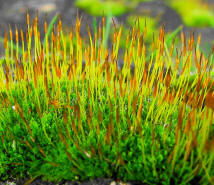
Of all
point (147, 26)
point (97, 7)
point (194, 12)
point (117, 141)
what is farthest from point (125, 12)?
point (117, 141)

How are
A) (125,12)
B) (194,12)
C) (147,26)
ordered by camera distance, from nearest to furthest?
1. (147,26)
2. (194,12)
3. (125,12)

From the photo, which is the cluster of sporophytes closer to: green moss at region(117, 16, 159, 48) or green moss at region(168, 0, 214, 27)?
green moss at region(117, 16, 159, 48)

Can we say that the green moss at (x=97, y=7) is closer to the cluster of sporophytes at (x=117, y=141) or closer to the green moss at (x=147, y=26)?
the green moss at (x=147, y=26)

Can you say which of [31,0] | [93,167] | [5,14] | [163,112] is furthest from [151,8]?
[93,167]

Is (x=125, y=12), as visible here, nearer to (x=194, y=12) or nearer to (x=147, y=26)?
(x=147, y=26)

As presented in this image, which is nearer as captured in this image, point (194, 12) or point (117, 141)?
point (117, 141)

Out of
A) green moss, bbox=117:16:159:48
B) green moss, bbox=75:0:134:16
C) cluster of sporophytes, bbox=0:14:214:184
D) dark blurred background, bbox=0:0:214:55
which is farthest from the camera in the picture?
green moss, bbox=75:0:134:16

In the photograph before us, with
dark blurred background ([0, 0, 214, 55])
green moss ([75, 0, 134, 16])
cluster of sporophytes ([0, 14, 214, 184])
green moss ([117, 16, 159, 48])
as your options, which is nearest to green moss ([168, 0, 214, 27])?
dark blurred background ([0, 0, 214, 55])

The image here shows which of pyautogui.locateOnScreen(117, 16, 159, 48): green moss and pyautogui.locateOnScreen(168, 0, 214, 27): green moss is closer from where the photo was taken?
pyautogui.locateOnScreen(117, 16, 159, 48): green moss

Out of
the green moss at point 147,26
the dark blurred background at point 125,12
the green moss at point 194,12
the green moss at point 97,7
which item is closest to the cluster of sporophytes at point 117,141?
the green moss at point 147,26
